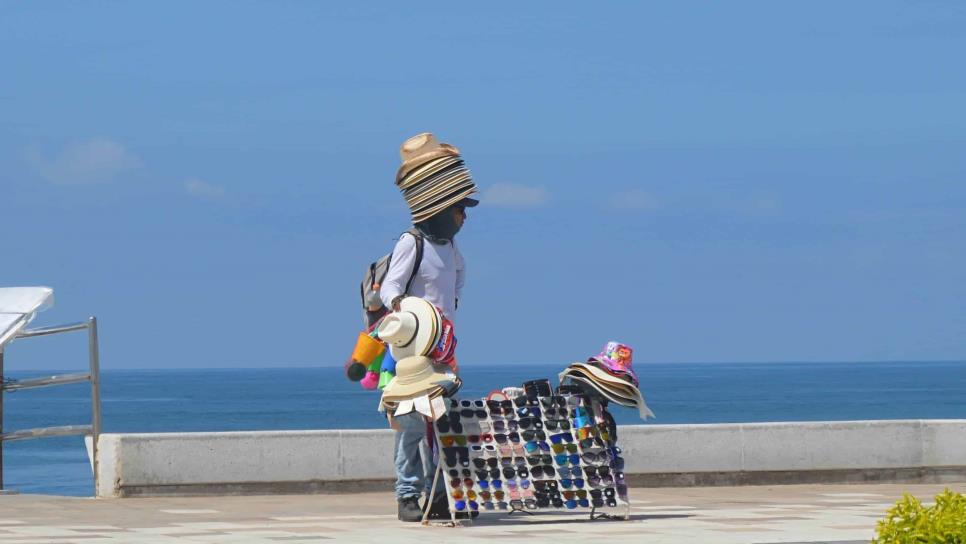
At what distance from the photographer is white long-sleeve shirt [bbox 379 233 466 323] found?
410 inches

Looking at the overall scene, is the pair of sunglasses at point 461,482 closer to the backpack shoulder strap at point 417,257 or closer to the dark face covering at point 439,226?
the backpack shoulder strap at point 417,257

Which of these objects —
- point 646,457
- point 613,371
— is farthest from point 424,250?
point 646,457

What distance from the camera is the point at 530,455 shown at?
10547mm

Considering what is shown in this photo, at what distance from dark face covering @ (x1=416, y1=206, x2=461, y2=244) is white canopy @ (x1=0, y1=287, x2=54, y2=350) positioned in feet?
11.8

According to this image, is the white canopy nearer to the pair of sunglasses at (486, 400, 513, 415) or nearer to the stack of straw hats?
the stack of straw hats

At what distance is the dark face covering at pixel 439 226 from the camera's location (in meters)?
10.6

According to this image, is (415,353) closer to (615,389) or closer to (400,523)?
(400,523)

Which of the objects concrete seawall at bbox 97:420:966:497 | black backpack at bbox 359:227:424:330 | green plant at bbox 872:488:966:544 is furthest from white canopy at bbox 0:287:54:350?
green plant at bbox 872:488:966:544

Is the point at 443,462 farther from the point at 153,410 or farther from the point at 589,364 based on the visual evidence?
the point at 153,410

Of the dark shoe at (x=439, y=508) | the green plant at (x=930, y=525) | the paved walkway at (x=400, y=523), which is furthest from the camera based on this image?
the dark shoe at (x=439, y=508)

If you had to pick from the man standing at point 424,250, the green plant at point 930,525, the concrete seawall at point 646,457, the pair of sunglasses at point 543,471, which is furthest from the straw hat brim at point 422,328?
the green plant at point 930,525

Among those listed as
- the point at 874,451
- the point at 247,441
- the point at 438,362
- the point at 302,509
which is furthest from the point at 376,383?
the point at 874,451

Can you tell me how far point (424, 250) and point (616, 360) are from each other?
1.35m

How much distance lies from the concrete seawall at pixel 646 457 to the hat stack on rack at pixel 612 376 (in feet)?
7.91
